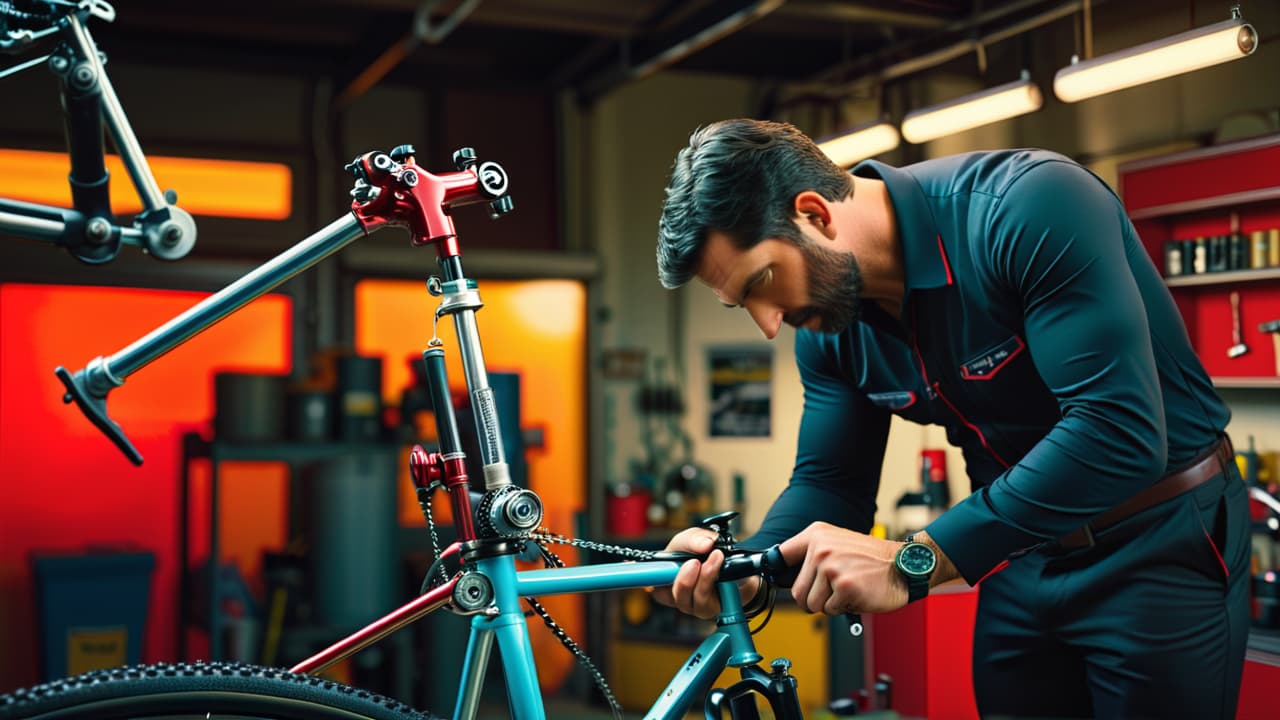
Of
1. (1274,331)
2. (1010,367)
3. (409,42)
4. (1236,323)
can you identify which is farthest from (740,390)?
(1010,367)

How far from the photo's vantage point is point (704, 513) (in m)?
5.51

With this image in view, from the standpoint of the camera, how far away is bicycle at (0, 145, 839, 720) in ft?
2.51

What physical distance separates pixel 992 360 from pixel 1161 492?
0.22 meters

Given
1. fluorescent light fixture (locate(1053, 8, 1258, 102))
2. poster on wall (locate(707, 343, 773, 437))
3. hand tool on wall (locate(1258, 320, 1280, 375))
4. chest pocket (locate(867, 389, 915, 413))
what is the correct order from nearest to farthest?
chest pocket (locate(867, 389, 915, 413))
fluorescent light fixture (locate(1053, 8, 1258, 102))
hand tool on wall (locate(1258, 320, 1280, 375))
poster on wall (locate(707, 343, 773, 437))

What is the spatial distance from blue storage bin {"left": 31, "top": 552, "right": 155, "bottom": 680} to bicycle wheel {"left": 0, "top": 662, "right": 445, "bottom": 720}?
12.3ft

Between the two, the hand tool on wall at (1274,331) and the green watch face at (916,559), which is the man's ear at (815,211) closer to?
the green watch face at (916,559)

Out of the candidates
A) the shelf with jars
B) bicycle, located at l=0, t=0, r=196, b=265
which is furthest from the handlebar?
the shelf with jars

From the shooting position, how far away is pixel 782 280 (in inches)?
44.7

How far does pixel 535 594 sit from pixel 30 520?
14.6 feet

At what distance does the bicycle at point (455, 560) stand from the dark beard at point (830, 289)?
0.81ft

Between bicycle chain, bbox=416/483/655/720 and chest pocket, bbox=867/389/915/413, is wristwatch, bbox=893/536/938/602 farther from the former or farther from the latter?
chest pocket, bbox=867/389/915/413

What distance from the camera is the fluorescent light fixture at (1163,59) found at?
108 inches

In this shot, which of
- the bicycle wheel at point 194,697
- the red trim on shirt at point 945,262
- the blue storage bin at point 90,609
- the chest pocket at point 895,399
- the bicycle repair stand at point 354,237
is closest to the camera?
the bicycle wheel at point 194,697

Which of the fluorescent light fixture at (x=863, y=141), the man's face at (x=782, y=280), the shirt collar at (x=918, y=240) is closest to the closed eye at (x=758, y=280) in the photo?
the man's face at (x=782, y=280)
